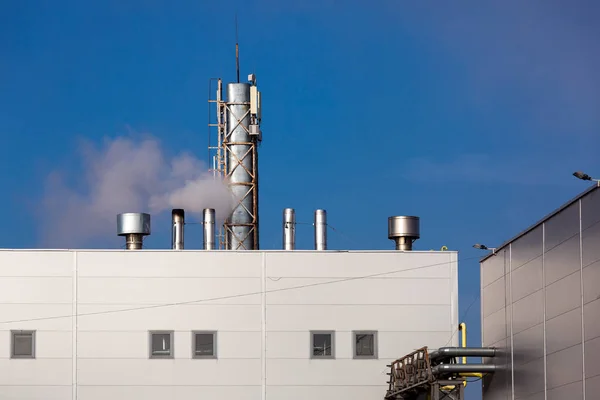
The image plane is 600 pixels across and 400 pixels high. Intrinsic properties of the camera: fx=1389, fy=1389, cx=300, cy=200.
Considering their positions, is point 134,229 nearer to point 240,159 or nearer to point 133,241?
point 133,241

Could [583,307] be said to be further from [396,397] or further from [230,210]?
[230,210]

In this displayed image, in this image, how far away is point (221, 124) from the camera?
241 feet

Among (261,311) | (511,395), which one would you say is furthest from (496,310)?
(261,311)

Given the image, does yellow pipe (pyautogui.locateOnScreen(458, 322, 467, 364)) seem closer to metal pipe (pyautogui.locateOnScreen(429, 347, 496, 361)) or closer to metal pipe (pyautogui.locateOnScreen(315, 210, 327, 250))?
metal pipe (pyautogui.locateOnScreen(429, 347, 496, 361))

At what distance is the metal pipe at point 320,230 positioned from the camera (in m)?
58.2

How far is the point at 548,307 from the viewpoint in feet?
134

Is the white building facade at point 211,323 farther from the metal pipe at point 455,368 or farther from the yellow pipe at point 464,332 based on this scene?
the metal pipe at point 455,368

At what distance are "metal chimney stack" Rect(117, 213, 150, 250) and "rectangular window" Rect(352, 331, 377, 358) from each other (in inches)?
372

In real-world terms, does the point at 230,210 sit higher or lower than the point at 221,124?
lower

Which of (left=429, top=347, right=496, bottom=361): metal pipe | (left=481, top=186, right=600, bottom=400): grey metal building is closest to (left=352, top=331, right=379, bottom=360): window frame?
(left=429, top=347, right=496, bottom=361): metal pipe

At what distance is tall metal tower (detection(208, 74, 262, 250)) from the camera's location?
71875 millimetres

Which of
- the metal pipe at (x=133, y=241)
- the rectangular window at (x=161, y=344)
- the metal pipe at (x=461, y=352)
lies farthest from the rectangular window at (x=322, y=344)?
the metal pipe at (x=133, y=241)

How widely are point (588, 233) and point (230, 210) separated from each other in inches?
1444

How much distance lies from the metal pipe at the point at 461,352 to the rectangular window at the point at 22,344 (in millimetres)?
14667
